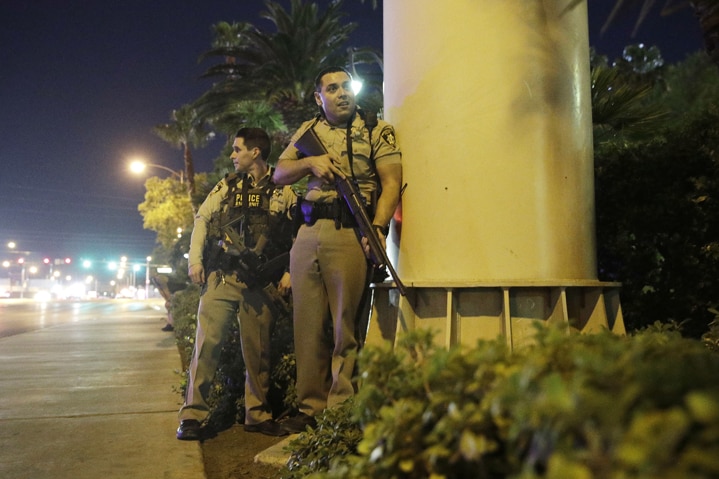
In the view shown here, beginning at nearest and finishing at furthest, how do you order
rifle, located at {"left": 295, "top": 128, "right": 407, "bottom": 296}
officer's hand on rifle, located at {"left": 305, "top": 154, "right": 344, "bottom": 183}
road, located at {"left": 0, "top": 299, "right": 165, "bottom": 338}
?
rifle, located at {"left": 295, "top": 128, "right": 407, "bottom": 296} < officer's hand on rifle, located at {"left": 305, "top": 154, "right": 344, "bottom": 183} < road, located at {"left": 0, "top": 299, "right": 165, "bottom": 338}

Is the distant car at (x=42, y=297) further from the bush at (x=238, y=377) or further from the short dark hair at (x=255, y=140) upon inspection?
the short dark hair at (x=255, y=140)

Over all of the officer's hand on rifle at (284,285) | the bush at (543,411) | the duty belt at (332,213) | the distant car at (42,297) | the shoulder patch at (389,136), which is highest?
the shoulder patch at (389,136)

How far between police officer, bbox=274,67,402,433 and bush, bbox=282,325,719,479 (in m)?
1.55

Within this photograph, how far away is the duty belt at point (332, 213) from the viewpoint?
3211 millimetres

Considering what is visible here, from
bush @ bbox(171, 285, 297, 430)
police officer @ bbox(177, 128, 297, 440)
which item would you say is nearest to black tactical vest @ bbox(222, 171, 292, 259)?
police officer @ bbox(177, 128, 297, 440)

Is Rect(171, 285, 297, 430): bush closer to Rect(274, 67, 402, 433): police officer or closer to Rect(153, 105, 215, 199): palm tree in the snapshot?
Rect(274, 67, 402, 433): police officer

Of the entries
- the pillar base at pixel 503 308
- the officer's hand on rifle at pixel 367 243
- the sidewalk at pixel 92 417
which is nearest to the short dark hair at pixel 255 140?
the officer's hand on rifle at pixel 367 243

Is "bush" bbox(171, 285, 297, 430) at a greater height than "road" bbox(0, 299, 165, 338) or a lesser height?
greater

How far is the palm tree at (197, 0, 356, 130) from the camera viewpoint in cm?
1180

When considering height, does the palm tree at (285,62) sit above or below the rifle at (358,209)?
above

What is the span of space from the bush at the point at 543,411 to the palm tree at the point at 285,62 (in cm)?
1080

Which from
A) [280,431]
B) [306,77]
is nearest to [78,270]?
[306,77]

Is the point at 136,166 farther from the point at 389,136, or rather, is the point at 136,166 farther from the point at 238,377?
the point at 389,136

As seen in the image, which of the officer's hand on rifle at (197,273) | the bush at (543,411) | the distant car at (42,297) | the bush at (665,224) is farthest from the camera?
the distant car at (42,297)
